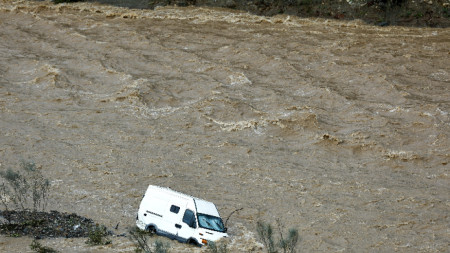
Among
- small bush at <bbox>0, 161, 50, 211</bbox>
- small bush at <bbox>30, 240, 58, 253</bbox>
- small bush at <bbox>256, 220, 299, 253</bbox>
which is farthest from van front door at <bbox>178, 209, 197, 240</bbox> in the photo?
small bush at <bbox>0, 161, 50, 211</bbox>

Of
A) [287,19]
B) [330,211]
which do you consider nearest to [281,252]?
[330,211]

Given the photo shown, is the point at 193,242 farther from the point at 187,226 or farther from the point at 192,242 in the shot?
the point at 187,226

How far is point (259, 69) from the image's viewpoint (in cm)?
3403

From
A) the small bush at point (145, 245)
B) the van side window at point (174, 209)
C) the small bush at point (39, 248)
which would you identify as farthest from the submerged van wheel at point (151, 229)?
the small bush at point (39, 248)

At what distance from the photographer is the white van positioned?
17.9 metres

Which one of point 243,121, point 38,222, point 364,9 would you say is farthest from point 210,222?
point 364,9

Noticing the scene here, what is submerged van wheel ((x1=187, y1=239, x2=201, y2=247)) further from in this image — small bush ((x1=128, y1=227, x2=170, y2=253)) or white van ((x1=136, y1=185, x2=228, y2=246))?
small bush ((x1=128, y1=227, x2=170, y2=253))

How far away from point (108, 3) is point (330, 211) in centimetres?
2880

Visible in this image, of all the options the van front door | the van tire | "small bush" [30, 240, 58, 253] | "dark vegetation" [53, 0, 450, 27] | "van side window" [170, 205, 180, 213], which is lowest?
the van tire

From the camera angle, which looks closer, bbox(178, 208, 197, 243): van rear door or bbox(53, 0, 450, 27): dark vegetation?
bbox(178, 208, 197, 243): van rear door

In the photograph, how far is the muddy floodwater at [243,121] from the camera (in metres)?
21.0

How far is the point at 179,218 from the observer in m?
18.1

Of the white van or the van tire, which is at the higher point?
the white van

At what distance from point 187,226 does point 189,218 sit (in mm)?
220
